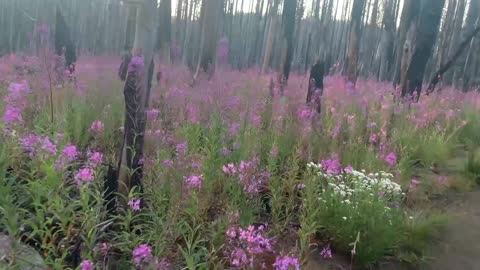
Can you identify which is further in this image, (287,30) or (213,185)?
(287,30)

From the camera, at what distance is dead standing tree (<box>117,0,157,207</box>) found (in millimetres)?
2951

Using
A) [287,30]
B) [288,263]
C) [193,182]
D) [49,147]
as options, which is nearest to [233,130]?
[193,182]

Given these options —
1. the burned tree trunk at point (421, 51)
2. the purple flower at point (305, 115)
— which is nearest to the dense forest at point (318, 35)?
the burned tree trunk at point (421, 51)

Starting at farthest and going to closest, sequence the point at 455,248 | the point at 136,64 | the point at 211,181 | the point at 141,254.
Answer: the point at 455,248 < the point at 211,181 < the point at 136,64 < the point at 141,254

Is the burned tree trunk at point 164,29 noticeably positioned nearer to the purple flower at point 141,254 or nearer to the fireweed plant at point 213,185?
the fireweed plant at point 213,185

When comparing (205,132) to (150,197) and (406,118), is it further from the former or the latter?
(406,118)

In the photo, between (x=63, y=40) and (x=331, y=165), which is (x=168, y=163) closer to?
(x=331, y=165)

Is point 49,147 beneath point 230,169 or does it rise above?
above

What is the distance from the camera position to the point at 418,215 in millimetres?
3951

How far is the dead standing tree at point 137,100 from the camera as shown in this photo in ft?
9.68

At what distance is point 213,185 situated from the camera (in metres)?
3.52

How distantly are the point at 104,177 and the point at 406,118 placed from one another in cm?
529

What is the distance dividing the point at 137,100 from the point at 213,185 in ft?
3.15

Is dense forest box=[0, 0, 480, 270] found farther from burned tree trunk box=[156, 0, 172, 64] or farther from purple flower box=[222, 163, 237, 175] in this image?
burned tree trunk box=[156, 0, 172, 64]
